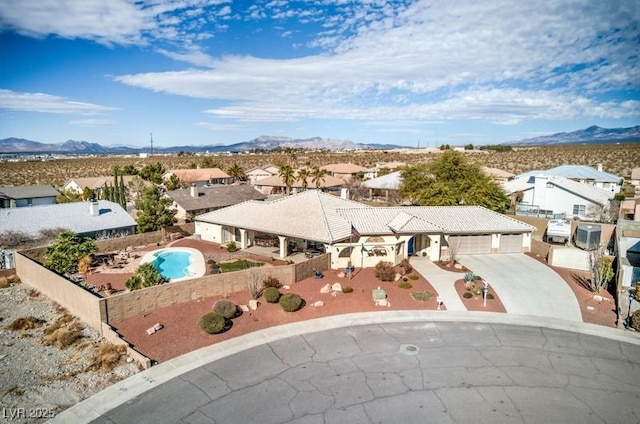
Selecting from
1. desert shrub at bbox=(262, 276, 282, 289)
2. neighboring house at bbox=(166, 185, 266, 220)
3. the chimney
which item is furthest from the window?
the chimney

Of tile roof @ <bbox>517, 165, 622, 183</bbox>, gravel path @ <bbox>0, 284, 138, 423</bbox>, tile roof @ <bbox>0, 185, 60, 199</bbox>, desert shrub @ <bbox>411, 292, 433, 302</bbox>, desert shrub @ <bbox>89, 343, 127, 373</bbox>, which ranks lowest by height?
gravel path @ <bbox>0, 284, 138, 423</bbox>

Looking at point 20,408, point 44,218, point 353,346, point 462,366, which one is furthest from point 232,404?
point 44,218

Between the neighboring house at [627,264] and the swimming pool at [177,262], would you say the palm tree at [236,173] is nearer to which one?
the swimming pool at [177,262]

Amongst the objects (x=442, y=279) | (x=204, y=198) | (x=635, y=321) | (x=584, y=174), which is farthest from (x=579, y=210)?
(x=204, y=198)

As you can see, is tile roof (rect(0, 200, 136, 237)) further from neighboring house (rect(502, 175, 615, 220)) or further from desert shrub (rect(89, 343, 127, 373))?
neighboring house (rect(502, 175, 615, 220))

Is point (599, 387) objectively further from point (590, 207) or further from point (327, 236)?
point (590, 207)

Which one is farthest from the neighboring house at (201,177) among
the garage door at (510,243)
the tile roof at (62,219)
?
the garage door at (510,243)
